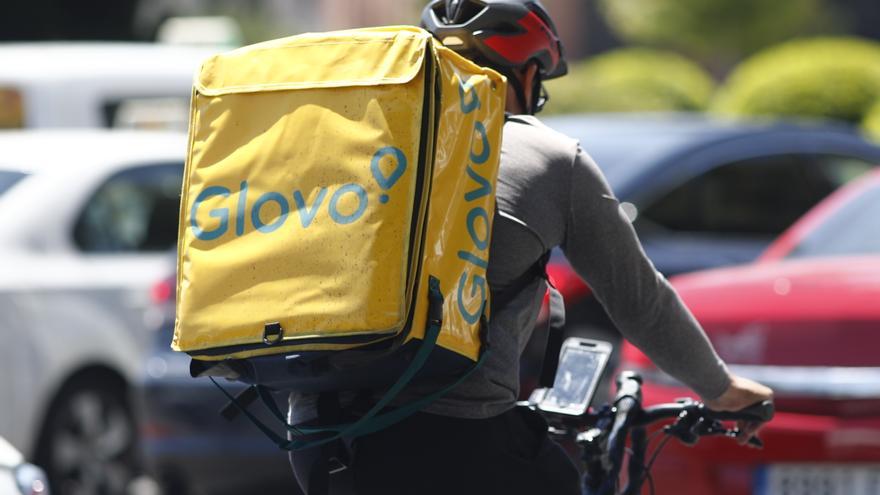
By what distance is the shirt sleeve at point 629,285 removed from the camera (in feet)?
9.48

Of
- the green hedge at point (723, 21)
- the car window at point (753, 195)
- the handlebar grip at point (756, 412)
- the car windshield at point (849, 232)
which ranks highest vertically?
the handlebar grip at point (756, 412)

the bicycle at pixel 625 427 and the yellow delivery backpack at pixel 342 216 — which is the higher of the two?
the yellow delivery backpack at pixel 342 216

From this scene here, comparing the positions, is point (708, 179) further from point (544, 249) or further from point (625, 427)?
point (544, 249)

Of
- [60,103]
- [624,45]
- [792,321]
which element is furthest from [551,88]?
[624,45]

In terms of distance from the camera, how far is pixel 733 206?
7547 millimetres

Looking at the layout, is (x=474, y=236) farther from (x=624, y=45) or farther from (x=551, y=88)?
(x=624, y=45)

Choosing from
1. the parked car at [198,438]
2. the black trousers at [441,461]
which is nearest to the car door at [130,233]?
the parked car at [198,438]

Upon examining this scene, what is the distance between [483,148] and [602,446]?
0.78m

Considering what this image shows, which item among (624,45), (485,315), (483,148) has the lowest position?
(624,45)

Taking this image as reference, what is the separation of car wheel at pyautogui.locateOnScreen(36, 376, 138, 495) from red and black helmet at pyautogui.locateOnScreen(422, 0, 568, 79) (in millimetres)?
4320

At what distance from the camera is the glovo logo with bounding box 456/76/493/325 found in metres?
2.65

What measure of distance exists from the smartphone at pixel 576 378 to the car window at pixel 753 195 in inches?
150

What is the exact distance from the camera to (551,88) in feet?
63.7

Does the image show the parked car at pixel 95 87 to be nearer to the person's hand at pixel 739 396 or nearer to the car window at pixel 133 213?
the car window at pixel 133 213
